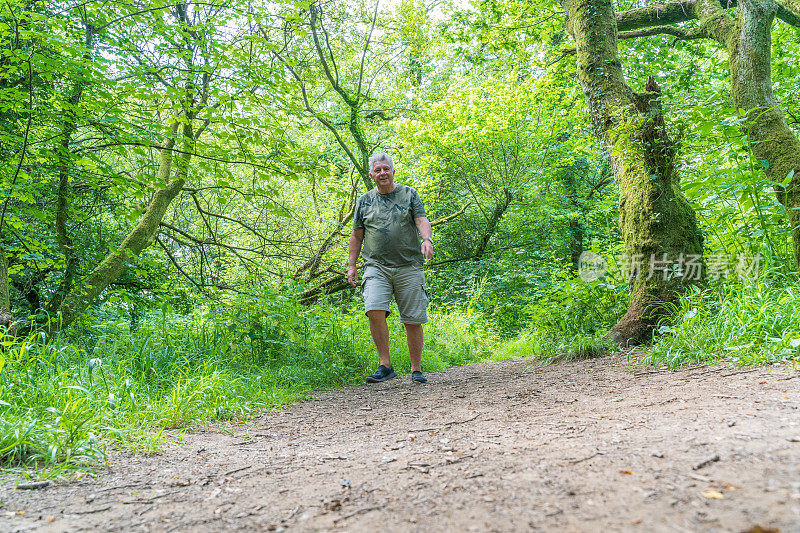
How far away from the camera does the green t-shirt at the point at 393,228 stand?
459cm

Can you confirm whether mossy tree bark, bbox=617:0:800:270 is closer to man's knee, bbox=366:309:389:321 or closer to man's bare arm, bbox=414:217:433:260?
man's bare arm, bbox=414:217:433:260

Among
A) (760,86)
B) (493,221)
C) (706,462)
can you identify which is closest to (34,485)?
(706,462)

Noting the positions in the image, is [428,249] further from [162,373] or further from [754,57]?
[754,57]

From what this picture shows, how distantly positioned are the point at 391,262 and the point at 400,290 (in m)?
0.27

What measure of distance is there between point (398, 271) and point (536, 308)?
1851 millimetres

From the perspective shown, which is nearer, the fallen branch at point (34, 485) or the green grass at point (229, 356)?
the fallen branch at point (34, 485)

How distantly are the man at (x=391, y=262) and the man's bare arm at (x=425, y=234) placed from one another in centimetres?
1

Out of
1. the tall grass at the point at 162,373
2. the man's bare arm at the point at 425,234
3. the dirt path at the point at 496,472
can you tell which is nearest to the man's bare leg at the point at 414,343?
the man's bare arm at the point at 425,234

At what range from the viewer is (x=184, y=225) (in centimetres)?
874

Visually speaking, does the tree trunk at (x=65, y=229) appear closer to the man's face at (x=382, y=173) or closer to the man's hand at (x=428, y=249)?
the man's face at (x=382, y=173)

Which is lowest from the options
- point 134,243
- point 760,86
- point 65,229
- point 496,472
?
point 496,472

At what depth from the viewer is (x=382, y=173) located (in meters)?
4.64

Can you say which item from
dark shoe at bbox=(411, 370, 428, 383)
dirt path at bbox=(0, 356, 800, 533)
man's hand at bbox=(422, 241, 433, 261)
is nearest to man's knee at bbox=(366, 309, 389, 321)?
dark shoe at bbox=(411, 370, 428, 383)

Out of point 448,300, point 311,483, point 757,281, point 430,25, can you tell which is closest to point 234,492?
point 311,483
